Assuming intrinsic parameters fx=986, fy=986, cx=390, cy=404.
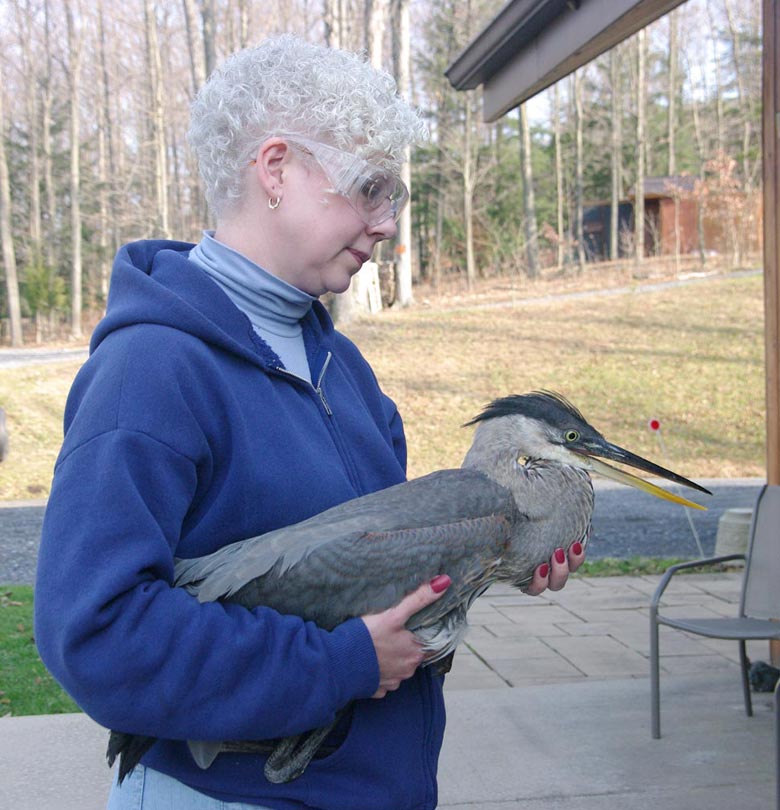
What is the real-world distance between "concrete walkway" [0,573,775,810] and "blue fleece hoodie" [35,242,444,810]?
2587 millimetres

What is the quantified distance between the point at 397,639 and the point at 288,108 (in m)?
1.01

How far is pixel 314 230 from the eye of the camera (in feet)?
6.27

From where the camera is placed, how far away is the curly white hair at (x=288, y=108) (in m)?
1.88

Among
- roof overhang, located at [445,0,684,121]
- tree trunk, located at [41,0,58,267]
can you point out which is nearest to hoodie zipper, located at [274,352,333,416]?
roof overhang, located at [445,0,684,121]

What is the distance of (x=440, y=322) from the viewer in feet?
73.8

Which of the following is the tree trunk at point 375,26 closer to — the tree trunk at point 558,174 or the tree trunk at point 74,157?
the tree trunk at point 74,157

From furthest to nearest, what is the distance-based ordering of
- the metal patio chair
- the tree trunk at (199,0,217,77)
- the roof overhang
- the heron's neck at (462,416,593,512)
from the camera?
1. the tree trunk at (199,0,217,77)
2. the roof overhang
3. the metal patio chair
4. the heron's neck at (462,416,593,512)

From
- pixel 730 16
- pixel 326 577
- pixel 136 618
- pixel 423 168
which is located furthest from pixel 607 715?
pixel 730 16

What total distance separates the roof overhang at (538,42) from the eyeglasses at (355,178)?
3707 mm

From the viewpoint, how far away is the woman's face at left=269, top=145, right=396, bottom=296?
1.89m

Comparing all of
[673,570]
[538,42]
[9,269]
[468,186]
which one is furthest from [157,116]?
[673,570]

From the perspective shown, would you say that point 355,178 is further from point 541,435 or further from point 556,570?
point 556,570

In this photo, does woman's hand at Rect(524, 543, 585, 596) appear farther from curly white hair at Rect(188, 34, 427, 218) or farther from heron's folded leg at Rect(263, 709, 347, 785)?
curly white hair at Rect(188, 34, 427, 218)

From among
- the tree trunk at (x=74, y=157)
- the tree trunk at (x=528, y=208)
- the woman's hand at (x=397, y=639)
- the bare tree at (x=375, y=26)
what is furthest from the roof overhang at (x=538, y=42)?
the tree trunk at (x=74, y=157)
